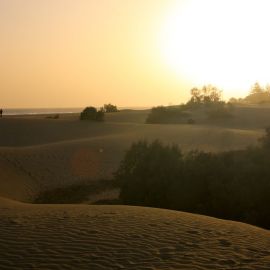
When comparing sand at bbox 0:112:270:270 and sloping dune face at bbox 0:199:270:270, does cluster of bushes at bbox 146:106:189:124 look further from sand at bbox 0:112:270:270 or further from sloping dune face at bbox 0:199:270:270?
sloping dune face at bbox 0:199:270:270

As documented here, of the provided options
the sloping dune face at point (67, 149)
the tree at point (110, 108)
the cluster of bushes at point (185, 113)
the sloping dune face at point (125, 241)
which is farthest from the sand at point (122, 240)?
the tree at point (110, 108)

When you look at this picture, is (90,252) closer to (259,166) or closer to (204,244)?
(204,244)

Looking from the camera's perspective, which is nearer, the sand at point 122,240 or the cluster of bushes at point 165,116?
the sand at point 122,240

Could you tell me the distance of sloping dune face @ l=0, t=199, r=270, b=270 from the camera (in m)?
9.49

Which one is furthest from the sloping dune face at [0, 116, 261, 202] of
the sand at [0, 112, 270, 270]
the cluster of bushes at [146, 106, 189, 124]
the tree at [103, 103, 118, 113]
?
the tree at [103, 103, 118, 113]

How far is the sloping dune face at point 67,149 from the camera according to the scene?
91.7 feet

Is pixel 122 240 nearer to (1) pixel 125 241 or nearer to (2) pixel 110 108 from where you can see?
(1) pixel 125 241

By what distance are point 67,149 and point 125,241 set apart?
26.4 meters

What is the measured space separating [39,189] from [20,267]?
17.3m

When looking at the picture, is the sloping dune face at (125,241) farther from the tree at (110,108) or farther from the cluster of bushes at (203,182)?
the tree at (110,108)

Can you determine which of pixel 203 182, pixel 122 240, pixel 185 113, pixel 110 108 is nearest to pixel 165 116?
pixel 185 113

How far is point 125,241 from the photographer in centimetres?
1085

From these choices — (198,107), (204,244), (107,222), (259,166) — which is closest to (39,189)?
(259,166)

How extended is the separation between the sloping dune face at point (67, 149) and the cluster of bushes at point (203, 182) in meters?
5.49
